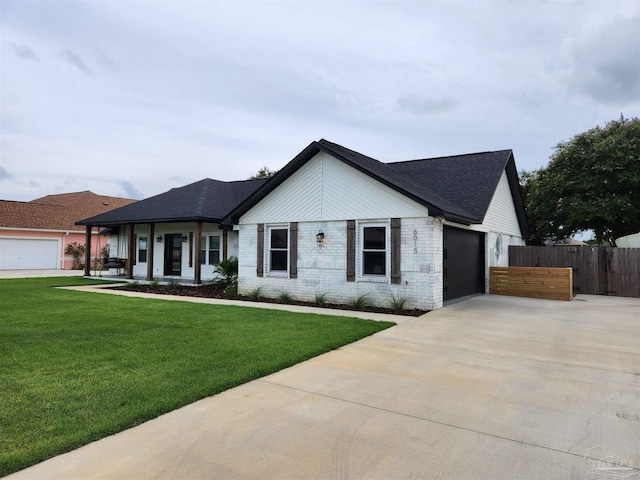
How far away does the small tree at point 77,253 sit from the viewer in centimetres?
2745

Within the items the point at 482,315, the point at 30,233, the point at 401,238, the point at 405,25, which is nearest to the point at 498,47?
the point at 405,25

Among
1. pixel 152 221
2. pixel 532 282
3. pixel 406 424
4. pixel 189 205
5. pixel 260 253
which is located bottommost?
pixel 406 424

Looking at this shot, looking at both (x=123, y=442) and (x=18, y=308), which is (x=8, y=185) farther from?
(x=123, y=442)

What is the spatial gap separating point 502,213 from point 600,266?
3773 mm

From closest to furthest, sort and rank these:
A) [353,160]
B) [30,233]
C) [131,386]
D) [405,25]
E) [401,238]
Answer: [131,386] → [401,238] → [353,160] → [405,25] → [30,233]

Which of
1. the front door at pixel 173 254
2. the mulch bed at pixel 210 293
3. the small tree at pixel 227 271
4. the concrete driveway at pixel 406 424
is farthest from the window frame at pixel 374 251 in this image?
the front door at pixel 173 254

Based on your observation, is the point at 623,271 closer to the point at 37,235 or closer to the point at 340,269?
the point at 340,269

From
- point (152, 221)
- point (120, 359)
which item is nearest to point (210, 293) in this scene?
point (152, 221)

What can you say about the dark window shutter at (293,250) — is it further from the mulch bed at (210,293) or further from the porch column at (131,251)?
the porch column at (131,251)

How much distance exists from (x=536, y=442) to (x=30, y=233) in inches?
1237

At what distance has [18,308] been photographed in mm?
9164

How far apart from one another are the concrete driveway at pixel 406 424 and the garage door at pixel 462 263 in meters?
5.13

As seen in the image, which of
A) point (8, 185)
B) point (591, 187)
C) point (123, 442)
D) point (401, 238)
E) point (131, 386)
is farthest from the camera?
point (8, 185)

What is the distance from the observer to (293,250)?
1172cm
